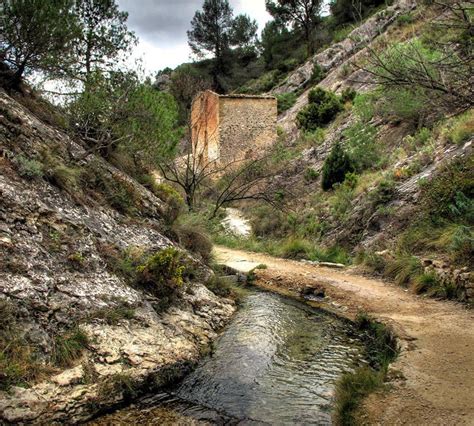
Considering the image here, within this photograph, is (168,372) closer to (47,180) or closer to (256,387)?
(256,387)

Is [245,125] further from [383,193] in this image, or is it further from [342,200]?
[383,193]

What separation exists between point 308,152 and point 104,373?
19464 mm

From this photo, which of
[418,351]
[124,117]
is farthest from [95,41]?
[418,351]

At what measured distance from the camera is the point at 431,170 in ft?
42.4

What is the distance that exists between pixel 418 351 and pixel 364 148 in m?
13.5

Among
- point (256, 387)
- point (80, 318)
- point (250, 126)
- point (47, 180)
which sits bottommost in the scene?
point (256, 387)

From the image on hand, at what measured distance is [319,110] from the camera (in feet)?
84.6

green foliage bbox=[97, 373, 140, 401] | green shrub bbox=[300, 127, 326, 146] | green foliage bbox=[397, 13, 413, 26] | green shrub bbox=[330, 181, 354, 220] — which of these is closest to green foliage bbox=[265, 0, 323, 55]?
green foliage bbox=[397, 13, 413, 26]

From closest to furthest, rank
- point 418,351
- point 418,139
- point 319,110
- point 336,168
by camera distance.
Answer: point 418,351 → point 418,139 → point 336,168 → point 319,110

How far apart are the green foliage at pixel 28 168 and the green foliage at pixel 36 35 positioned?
3.13m

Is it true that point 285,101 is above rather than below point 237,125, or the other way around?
above

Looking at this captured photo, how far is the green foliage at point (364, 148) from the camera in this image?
706 inches

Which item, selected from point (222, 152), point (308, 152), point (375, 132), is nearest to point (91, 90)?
point (375, 132)

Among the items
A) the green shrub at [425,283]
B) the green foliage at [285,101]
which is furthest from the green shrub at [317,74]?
the green shrub at [425,283]
